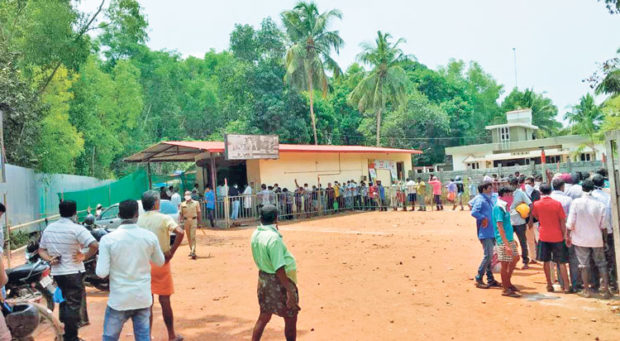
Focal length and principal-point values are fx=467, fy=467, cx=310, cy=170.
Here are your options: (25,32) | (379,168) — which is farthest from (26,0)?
(379,168)

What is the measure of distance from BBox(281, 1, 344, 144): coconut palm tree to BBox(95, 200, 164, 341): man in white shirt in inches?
1210

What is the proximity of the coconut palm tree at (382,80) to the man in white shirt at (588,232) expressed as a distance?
99.9 feet

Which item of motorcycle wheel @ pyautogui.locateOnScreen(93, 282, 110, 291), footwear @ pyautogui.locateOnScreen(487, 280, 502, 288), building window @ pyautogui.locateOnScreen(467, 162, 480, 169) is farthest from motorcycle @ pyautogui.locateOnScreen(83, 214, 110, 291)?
building window @ pyautogui.locateOnScreen(467, 162, 480, 169)

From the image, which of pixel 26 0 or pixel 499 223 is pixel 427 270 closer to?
pixel 499 223

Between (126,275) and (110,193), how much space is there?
61.9 feet

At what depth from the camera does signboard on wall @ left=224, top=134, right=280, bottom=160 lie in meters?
19.1

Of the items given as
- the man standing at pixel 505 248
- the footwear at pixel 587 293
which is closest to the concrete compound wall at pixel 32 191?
the man standing at pixel 505 248

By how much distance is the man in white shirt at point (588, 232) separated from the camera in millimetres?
6285

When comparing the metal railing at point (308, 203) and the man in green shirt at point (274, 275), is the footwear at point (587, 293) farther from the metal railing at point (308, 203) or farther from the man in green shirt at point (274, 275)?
the metal railing at point (308, 203)

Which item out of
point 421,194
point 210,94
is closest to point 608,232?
point 421,194

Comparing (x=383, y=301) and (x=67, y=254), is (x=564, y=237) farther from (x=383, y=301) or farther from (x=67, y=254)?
(x=67, y=254)

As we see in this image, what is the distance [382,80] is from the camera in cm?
3669

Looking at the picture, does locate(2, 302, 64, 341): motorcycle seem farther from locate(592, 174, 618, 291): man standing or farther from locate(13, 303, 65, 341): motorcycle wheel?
locate(592, 174, 618, 291): man standing

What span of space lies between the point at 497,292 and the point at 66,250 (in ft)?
19.3
